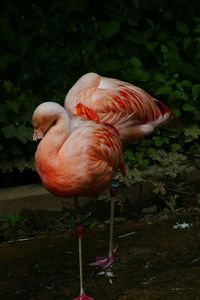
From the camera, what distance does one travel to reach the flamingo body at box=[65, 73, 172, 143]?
4.98 meters

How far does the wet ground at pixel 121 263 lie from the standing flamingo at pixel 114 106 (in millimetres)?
213

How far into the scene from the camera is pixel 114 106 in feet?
16.4

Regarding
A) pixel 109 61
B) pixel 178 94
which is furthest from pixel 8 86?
pixel 178 94

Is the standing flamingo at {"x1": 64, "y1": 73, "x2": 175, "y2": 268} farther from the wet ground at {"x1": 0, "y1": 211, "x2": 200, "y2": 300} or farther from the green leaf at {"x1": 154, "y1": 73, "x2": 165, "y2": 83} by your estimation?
the green leaf at {"x1": 154, "y1": 73, "x2": 165, "y2": 83}

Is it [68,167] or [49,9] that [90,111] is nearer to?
[68,167]

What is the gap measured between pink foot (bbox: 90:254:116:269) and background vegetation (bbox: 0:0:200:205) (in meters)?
0.88

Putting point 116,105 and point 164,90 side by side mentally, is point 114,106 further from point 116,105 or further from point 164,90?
point 164,90

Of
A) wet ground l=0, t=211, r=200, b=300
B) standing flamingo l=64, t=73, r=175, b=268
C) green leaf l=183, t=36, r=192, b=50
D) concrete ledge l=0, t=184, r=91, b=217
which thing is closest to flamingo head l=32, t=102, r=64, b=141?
standing flamingo l=64, t=73, r=175, b=268

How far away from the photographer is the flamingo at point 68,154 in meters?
4.19

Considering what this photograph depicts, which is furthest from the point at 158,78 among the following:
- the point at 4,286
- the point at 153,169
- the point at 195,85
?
the point at 4,286

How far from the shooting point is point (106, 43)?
6.61 m

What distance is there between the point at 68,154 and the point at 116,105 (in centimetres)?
92

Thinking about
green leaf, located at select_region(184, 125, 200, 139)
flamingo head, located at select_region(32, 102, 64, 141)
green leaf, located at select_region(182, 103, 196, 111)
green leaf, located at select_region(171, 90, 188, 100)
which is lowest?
green leaf, located at select_region(184, 125, 200, 139)

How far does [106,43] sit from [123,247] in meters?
2.19
